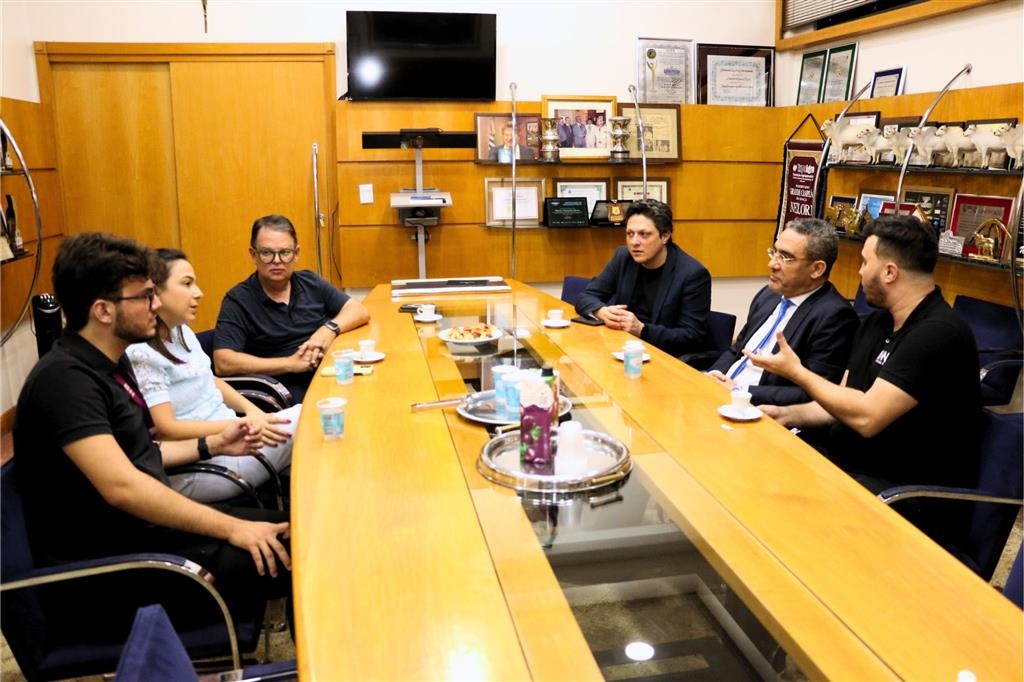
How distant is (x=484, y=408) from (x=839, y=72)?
13.8ft

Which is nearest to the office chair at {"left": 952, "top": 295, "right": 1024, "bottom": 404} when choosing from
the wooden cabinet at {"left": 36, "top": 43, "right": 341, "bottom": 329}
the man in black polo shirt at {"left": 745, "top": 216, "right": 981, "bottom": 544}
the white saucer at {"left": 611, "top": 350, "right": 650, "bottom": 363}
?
the man in black polo shirt at {"left": 745, "top": 216, "right": 981, "bottom": 544}

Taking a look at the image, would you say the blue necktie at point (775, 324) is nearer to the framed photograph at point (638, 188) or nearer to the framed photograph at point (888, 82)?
the framed photograph at point (888, 82)

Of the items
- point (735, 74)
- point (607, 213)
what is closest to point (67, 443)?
point (607, 213)

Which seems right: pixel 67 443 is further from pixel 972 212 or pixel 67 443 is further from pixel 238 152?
pixel 238 152

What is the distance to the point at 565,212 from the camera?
18.2 feet

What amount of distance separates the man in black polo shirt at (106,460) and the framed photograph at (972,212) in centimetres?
348

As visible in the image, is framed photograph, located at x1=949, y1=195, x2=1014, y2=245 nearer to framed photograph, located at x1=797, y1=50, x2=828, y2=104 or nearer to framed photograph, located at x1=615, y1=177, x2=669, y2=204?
framed photograph, located at x1=797, y1=50, x2=828, y2=104

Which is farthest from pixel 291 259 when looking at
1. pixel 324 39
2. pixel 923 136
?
pixel 923 136

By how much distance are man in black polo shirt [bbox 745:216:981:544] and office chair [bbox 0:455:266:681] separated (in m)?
1.64

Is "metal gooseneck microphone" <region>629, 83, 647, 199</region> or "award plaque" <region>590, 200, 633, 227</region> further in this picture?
"award plaque" <region>590, 200, 633, 227</region>

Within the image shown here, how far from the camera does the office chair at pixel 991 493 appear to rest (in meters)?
2.03

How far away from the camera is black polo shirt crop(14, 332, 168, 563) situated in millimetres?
1794

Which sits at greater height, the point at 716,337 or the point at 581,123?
the point at 581,123

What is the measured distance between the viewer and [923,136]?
412 cm
